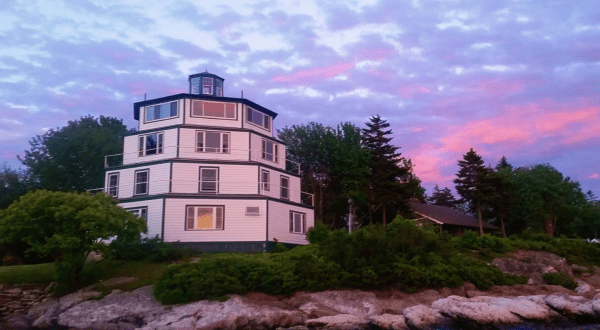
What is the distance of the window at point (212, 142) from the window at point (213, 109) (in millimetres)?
1523

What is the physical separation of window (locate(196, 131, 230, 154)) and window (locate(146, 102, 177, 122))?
282cm

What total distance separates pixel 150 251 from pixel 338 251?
11788mm

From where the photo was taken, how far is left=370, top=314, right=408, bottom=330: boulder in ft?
74.6

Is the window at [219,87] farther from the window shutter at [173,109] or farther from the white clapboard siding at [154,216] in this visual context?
the white clapboard siding at [154,216]

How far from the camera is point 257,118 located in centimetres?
4012

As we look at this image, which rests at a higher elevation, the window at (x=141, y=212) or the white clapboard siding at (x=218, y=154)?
the white clapboard siding at (x=218, y=154)

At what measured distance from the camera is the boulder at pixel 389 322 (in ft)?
74.6

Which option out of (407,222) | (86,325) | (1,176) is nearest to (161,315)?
(86,325)

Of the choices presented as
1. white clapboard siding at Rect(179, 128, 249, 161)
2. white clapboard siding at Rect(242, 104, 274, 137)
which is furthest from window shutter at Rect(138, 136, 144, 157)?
white clapboard siding at Rect(242, 104, 274, 137)

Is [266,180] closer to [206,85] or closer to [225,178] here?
[225,178]

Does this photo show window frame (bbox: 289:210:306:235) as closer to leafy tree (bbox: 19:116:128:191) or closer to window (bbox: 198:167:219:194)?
window (bbox: 198:167:219:194)

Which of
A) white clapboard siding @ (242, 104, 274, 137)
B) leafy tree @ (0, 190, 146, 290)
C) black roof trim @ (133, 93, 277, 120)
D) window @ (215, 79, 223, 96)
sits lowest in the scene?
leafy tree @ (0, 190, 146, 290)

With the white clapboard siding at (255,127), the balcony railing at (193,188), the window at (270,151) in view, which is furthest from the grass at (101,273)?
the white clapboard siding at (255,127)

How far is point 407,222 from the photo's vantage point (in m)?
30.6
